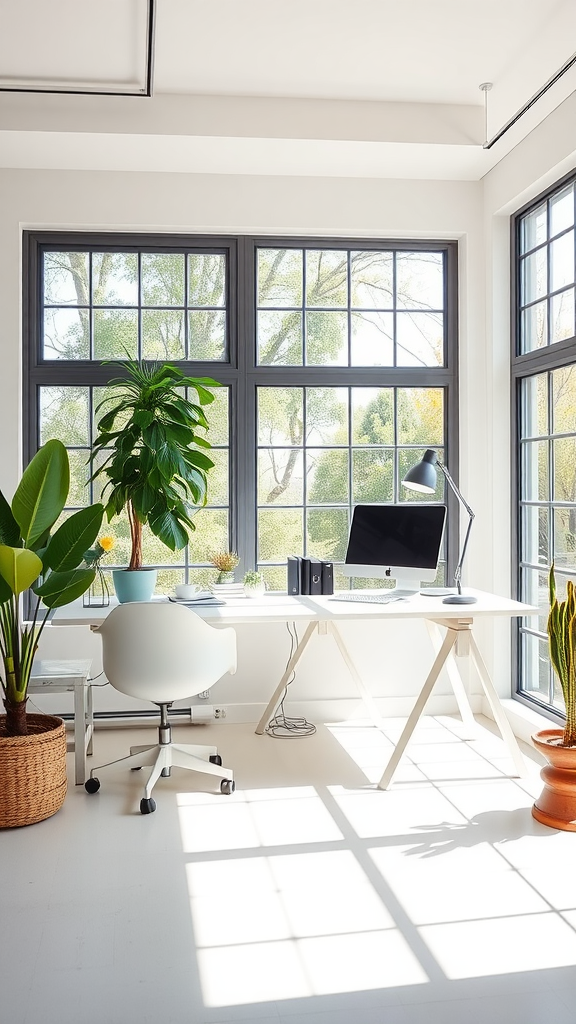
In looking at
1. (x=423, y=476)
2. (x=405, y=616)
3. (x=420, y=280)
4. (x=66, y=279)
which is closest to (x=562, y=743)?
(x=405, y=616)

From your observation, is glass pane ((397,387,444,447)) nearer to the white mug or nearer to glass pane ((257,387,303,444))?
glass pane ((257,387,303,444))

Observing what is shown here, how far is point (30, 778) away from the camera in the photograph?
10.5 ft

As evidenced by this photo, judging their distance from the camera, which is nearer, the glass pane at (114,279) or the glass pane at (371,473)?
the glass pane at (114,279)

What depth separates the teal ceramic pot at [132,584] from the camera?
13.0ft

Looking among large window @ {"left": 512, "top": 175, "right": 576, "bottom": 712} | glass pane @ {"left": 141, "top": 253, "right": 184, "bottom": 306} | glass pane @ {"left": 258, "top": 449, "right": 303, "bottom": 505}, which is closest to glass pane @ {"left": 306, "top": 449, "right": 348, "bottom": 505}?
glass pane @ {"left": 258, "top": 449, "right": 303, "bottom": 505}

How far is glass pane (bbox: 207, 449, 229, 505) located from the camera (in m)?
4.72

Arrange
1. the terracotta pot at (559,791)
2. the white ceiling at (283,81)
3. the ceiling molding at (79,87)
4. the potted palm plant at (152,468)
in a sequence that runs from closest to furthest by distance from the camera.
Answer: the terracotta pot at (559,791) < the white ceiling at (283,81) < the ceiling molding at (79,87) < the potted palm plant at (152,468)

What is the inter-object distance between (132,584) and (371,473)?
5.18 feet

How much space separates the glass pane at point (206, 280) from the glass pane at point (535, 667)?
2.49m

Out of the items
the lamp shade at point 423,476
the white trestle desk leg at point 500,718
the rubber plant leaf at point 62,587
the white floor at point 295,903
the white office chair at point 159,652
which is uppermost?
the lamp shade at point 423,476

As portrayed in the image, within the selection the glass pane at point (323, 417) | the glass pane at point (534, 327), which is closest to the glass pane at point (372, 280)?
the glass pane at point (323, 417)

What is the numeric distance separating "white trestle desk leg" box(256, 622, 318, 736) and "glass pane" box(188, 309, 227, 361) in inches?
62.5

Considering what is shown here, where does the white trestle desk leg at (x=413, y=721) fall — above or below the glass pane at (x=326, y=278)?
below

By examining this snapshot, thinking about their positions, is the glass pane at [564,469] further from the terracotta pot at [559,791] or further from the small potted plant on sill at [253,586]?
the small potted plant on sill at [253,586]
